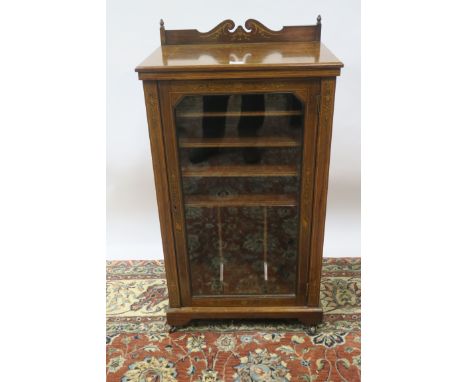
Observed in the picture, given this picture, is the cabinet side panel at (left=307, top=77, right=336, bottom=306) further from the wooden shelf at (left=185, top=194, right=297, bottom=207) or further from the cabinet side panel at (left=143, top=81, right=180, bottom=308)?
the cabinet side panel at (left=143, top=81, right=180, bottom=308)

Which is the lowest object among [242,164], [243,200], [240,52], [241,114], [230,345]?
[230,345]

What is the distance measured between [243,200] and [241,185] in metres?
0.06

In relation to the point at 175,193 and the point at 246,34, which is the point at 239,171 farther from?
the point at 246,34

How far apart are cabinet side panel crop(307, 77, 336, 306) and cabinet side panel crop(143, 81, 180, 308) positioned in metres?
0.47

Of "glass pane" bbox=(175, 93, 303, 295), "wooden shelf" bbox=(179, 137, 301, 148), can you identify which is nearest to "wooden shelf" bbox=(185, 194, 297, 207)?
"glass pane" bbox=(175, 93, 303, 295)

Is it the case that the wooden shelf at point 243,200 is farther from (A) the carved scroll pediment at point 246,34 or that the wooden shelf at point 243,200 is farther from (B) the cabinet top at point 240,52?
(A) the carved scroll pediment at point 246,34

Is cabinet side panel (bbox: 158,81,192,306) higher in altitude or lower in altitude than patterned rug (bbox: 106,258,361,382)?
higher

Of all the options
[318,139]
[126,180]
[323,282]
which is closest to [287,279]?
[323,282]

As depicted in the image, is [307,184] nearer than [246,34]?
Yes

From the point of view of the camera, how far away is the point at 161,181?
1299 mm

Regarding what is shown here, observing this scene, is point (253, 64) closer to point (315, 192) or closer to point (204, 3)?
point (315, 192)

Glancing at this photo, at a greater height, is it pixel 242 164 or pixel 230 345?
pixel 242 164

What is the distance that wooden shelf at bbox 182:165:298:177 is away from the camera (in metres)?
1.32

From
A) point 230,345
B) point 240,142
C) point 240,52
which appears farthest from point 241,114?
point 230,345
